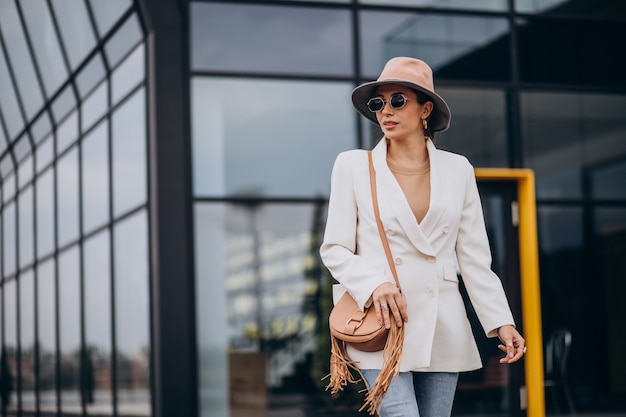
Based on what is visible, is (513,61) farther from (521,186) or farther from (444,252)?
(444,252)

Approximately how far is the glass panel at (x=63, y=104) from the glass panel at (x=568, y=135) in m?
5.61

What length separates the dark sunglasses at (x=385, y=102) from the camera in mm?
3568

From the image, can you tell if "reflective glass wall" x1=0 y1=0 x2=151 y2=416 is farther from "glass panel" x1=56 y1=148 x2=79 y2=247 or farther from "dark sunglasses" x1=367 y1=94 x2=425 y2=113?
"dark sunglasses" x1=367 y1=94 x2=425 y2=113

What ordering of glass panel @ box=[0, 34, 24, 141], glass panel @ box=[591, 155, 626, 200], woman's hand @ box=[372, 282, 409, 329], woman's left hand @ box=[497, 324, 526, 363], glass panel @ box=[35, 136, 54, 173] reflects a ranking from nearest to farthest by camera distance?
woman's hand @ box=[372, 282, 409, 329], woman's left hand @ box=[497, 324, 526, 363], glass panel @ box=[591, 155, 626, 200], glass panel @ box=[35, 136, 54, 173], glass panel @ box=[0, 34, 24, 141]

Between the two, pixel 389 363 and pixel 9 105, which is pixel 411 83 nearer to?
pixel 389 363

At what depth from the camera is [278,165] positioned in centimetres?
1006

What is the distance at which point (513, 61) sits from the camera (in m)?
10.6

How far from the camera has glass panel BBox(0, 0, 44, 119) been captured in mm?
12909

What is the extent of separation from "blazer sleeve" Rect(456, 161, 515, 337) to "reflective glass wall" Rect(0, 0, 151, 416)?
6.67m

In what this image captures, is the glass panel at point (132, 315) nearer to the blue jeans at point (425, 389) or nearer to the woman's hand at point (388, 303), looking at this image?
the blue jeans at point (425, 389)

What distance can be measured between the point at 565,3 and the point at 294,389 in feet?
16.3

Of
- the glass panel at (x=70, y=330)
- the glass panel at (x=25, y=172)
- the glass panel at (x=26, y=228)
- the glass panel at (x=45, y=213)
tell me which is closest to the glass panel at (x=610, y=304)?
the glass panel at (x=70, y=330)

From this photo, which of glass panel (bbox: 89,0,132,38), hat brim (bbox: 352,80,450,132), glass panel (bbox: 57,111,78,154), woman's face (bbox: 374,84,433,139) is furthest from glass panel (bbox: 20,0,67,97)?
woman's face (bbox: 374,84,433,139)

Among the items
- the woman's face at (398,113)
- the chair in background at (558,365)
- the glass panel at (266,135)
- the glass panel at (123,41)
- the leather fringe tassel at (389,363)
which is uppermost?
the glass panel at (123,41)
